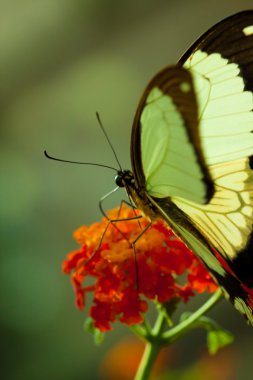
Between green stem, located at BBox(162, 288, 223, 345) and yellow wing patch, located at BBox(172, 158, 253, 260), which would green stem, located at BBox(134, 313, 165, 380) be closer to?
green stem, located at BBox(162, 288, 223, 345)

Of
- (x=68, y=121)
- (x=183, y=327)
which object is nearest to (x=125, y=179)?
(x=183, y=327)

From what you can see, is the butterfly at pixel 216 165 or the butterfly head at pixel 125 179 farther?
the butterfly head at pixel 125 179

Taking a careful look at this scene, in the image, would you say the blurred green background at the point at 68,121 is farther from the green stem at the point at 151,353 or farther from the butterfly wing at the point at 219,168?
the butterfly wing at the point at 219,168

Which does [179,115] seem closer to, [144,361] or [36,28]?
[144,361]

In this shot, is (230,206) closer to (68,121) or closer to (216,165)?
(216,165)

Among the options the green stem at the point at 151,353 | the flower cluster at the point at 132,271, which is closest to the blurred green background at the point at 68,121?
the flower cluster at the point at 132,271

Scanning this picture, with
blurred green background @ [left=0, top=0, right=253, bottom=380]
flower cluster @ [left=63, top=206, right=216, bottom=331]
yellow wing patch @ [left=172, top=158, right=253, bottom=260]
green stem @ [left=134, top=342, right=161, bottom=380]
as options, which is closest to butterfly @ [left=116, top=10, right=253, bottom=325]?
yellow wing patch @ [left=172, top=158, right=253, bottom=260]
